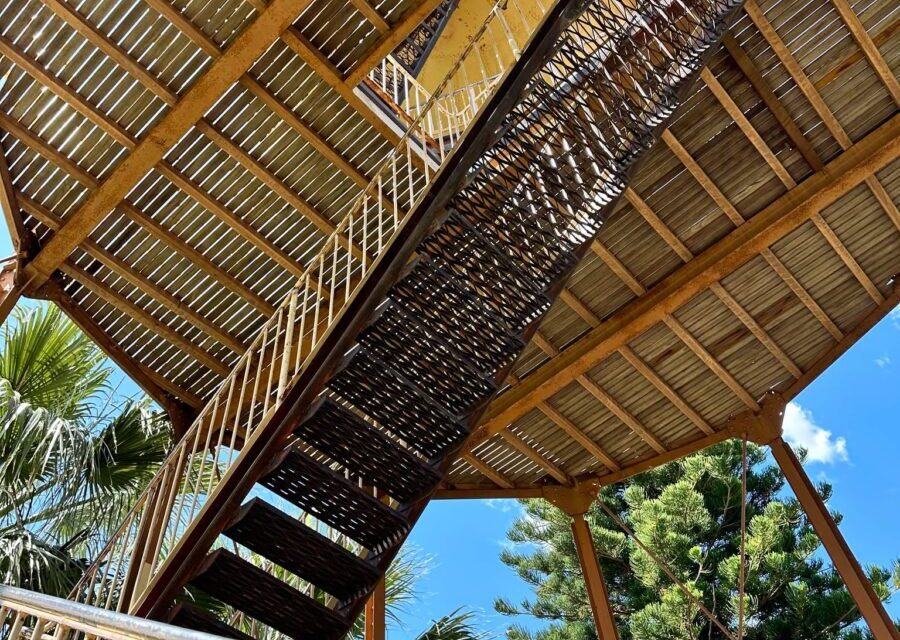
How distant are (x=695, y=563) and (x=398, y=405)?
15562mm

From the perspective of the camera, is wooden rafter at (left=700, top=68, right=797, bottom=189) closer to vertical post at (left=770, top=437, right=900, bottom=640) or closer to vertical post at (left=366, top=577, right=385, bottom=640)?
vertical post at (left=770, top=437, right=900, bottom=640)

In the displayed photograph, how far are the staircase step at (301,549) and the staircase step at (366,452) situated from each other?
48 cm

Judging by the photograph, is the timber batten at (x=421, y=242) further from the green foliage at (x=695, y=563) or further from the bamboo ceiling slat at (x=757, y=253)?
the green foliage at (x=695, y=563)

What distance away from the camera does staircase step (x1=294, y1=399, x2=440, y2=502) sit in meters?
5.48

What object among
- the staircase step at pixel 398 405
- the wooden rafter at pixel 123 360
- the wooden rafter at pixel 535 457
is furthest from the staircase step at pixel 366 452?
the wooden rafter at pixel 535 457

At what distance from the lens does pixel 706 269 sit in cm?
876

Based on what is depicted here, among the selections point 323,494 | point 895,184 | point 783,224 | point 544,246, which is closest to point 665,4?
point 544,246

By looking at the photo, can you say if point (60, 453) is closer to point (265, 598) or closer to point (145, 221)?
point (145, 221)

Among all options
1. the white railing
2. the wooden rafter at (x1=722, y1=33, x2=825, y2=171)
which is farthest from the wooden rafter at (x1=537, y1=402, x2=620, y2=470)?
the wooden rafter at (x1=722, y1=33, x2=825, y2=171)

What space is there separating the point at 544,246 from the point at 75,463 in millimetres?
4754

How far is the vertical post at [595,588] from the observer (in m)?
9.89

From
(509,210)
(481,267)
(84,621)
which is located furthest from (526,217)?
(84,621)

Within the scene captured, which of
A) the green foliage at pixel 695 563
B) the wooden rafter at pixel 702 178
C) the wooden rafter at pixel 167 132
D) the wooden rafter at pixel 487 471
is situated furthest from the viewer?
the green foliage at pixel 695 563

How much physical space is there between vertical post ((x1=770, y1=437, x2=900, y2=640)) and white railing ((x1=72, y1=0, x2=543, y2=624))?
15.9 ft
